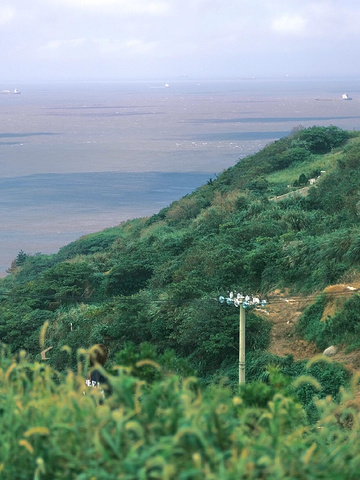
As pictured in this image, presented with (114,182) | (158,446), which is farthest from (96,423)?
(114,182)

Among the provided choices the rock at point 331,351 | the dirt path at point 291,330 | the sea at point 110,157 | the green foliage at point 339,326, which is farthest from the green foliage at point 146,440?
the sea at point 110,157

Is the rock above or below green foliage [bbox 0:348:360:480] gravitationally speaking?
below

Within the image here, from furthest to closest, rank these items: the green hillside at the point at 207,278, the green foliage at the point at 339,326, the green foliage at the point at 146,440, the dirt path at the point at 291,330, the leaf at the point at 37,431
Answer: the green hillside at the point at 207,278
the green foliage at the point at 339,326
the dirt path at the point at 291,330
the leaf at the point at 37,431
the green foliage at the point at 146,440

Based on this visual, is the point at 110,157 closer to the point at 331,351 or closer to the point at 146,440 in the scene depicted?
the point at 331,351

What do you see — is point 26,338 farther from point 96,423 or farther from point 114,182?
point 114,182

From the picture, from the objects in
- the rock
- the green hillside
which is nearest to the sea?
the green hillside

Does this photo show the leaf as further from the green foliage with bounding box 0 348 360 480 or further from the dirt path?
the dirt path

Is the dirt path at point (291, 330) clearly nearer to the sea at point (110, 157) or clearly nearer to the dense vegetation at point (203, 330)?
the dense vegetation at point (203, 330)
